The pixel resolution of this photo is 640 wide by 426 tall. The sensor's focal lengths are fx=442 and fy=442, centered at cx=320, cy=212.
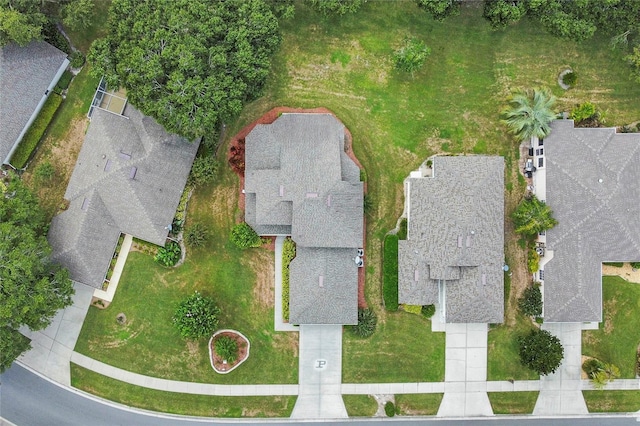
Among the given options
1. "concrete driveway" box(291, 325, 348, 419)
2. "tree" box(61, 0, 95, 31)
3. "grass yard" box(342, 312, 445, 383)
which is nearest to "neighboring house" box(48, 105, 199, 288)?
"tree" box(61, 0, 95, 31)

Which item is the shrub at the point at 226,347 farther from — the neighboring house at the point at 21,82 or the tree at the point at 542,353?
the tree at the point at 542,353

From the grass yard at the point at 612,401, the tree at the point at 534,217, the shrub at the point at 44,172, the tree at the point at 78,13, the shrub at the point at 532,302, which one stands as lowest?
the grass yard at the point at 612,401

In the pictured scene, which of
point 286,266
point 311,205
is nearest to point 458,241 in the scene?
point 311,205

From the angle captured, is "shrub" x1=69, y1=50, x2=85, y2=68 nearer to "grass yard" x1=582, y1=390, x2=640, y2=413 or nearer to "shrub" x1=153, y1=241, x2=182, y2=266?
"shrub" x1=153, y1=241, x2=182, y2=266

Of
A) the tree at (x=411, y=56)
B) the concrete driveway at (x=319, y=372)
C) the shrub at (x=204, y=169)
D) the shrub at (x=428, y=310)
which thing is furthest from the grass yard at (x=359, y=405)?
the tree at (x=411, y=56)

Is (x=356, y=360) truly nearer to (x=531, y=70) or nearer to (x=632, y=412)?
(x=632, y=412)

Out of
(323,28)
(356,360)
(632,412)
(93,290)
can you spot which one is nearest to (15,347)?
(93,290)

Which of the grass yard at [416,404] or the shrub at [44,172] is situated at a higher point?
the shrub at [44,172]

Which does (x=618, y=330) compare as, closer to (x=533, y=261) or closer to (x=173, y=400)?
(x=533, y=261)
